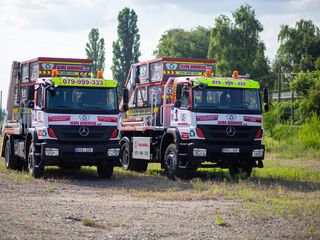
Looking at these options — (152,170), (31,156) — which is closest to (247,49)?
(152,170)

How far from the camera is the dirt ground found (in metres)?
11.4

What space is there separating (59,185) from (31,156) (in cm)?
235

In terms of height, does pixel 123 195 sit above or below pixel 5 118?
below

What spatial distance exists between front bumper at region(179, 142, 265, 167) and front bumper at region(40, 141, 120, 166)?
6.56ft

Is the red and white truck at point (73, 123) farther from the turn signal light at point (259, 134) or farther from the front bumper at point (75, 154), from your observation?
the turn signal light at point (259, 134)

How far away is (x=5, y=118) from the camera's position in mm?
26078

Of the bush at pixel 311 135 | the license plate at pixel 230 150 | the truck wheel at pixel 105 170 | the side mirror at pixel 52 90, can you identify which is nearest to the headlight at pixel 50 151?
the side mirror at pixel 52 90

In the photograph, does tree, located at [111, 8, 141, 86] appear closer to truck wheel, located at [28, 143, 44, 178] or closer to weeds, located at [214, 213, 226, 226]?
truck wheel, located at [28, 143, 44, 178]

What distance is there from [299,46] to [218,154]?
68.4m

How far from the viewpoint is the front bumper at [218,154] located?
2000 cm

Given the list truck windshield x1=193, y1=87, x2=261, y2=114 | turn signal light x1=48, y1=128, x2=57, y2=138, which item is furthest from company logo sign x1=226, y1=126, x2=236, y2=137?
turn signal light x1=48, y1=128, x2=57, y2=138

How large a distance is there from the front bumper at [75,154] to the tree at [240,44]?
6007cm

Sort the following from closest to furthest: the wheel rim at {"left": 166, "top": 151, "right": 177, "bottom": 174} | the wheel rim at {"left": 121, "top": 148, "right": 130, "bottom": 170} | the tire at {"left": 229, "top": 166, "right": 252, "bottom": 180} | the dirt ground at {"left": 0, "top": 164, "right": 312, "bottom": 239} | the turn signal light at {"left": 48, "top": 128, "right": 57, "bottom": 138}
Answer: the dirt ground at {"left": 0, "top": 164, "right": 312, "bottom": 239} < the turn signal light at {"left": 48, "top": 128, "right": 57, "bottom": 138} < the wheel rim at {"left": 166, "top": 151, "right": 177, "bottom": 174} < the tire at {"left": 229, "top": 166, "right": 252, "bottom": 180} < the wheel rim at {"left": 121, "top": 148, "right": 130, "bottom": 170}

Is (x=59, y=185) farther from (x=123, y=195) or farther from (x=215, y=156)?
(x=215, y=156)
